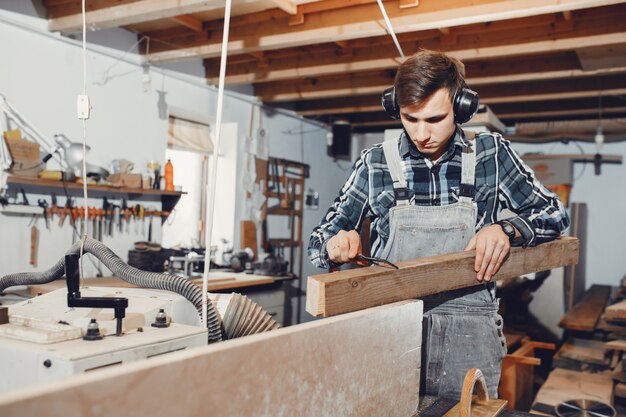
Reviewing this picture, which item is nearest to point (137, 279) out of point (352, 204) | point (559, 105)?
point (352, 204)

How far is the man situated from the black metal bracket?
61 cm

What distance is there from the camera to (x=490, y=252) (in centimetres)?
141

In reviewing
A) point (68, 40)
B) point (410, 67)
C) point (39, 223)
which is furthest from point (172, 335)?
point (68, 40)

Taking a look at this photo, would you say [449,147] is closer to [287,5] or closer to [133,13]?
[287,5]

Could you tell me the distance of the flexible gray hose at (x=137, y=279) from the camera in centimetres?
122

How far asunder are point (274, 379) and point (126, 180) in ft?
12.0

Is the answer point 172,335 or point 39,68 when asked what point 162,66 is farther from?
point 172,335

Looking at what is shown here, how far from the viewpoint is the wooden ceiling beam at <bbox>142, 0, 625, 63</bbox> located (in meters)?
3.05

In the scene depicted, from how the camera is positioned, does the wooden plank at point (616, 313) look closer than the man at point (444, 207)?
No

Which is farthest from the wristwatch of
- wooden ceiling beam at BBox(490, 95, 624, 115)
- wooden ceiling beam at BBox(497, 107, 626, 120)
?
wooden ceiling beam at BBox(497, 107, 626, 120)

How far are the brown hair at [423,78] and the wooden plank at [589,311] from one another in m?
3.54

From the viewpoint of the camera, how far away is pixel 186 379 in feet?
2.28

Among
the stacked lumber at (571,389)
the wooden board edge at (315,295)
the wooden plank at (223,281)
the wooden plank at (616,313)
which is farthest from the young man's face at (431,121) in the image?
the wooden plank at (616,313)

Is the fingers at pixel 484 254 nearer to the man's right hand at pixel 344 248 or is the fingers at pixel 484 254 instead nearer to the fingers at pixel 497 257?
the fingers at pixel 497 257
